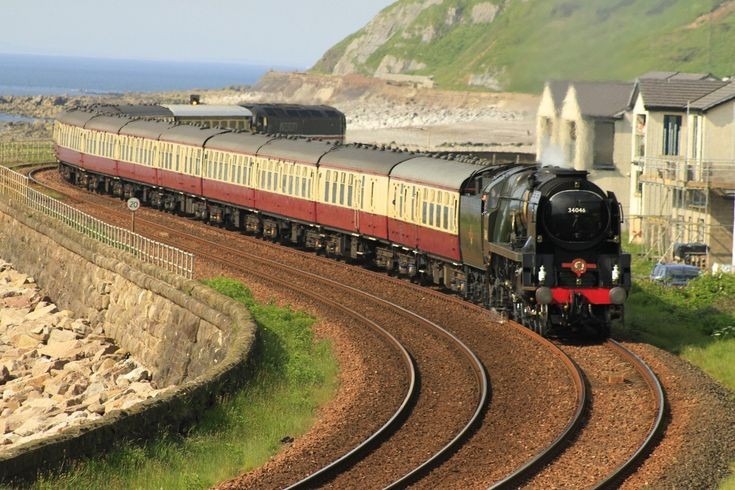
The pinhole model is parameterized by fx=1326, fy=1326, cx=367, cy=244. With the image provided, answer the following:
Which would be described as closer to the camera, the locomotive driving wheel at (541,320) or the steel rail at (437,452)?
the steel rail at (437,452)

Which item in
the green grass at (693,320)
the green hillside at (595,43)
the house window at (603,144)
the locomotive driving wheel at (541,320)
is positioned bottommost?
the green grass at (693,320)

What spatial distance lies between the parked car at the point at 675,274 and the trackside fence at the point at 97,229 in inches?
577

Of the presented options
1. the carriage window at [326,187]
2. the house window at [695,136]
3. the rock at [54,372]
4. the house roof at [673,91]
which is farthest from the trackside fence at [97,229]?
the house roof at [673,91]

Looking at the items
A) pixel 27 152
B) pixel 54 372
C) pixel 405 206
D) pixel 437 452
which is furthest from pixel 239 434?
pixel 27 152

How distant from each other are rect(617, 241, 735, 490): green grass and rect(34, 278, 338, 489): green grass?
696cm

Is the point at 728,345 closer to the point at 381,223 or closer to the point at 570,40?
the point at 381,223

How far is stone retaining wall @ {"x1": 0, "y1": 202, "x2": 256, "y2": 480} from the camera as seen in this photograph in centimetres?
1752

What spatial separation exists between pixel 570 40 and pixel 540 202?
109 feet

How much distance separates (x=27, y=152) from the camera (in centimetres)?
8525

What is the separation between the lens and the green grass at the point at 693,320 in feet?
83.1

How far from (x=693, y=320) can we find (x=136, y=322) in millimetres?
13151

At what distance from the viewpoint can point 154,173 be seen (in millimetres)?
56062

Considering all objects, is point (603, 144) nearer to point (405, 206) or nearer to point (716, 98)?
point (716, 98)

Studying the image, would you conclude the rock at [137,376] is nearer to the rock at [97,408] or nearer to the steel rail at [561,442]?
the rock at [97,408]
